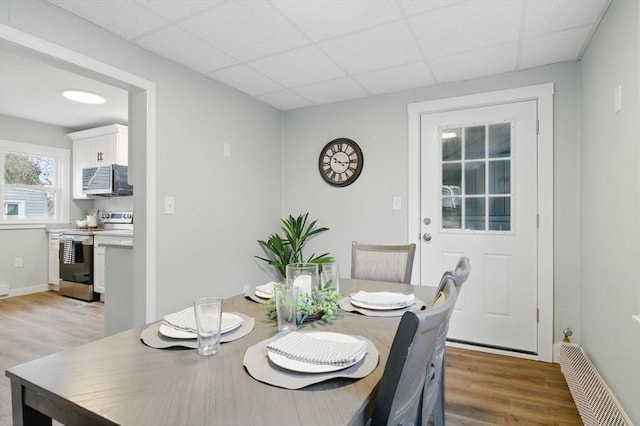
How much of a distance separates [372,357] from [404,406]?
0.18 m

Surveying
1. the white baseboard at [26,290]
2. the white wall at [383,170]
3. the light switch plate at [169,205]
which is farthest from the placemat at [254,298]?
the white baseboard at [26,290]

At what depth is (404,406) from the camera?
0.83 metres

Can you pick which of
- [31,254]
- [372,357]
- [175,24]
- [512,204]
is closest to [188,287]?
[175,24]

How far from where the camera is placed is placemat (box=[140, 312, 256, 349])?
3.49 ft

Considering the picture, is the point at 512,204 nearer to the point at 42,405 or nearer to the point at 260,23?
the point at 260,23

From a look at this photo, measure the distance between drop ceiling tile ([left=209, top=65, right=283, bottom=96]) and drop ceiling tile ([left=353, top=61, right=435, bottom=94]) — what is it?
78 centimetres

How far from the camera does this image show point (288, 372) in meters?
0.88

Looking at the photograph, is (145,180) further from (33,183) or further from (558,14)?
(33,183)

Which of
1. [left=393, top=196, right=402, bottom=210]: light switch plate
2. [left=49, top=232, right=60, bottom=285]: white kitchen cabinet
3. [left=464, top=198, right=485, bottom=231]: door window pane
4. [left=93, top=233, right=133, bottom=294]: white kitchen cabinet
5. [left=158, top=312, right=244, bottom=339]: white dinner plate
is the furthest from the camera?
[left=49, top=232, right=60, bottom=285]: white kitchen cabinet

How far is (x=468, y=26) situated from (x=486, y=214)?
150 centimetres

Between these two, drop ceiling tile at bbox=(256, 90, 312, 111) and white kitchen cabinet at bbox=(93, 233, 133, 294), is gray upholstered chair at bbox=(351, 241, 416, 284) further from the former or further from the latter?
white kitchen cabinet at bbox=(93, 233, 133, 294)

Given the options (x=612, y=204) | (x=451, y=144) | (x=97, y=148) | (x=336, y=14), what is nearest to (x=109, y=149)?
(x=97, y=148)

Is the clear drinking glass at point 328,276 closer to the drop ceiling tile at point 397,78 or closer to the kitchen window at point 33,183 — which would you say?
the drop ceiling tile at point 397,78

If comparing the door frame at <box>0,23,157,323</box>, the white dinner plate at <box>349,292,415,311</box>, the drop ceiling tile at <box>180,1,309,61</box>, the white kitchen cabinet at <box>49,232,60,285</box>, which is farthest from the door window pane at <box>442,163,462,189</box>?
the white kitchen cabinet at <box>49,232,60,285</box>
